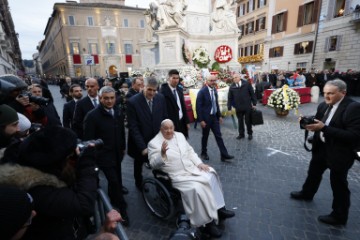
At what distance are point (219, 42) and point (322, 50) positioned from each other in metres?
15.3

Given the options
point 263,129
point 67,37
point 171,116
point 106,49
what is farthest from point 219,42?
point 67,37

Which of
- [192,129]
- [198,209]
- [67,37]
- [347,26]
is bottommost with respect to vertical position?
[192,129]

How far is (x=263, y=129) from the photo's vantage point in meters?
7.09

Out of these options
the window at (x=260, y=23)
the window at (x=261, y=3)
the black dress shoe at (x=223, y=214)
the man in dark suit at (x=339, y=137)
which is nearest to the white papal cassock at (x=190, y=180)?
the black dress shoe at (x=223, y=214)

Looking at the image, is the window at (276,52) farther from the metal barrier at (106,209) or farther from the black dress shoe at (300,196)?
the metal barrier at (106,209)

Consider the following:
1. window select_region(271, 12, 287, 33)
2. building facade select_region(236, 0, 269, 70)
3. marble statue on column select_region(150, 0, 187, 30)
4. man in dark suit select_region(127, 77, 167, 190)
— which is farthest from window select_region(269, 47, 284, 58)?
man in dark suit select_region(127, 77, 167, 190)

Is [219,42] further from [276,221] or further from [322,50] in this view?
[322,50]

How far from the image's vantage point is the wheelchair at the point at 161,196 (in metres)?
2.70

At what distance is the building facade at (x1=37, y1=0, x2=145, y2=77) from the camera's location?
3909cm

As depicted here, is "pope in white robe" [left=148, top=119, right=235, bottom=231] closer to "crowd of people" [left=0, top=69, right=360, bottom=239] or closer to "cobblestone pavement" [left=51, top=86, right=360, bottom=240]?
"crowd of people" [left=0, top=69, right=360, bottom=239]

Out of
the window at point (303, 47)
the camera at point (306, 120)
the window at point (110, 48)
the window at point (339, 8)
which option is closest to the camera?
the camera at point (306, 120)

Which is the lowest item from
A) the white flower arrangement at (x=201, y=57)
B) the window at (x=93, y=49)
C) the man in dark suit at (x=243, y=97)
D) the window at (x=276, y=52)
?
the man in dark suit at (x=243, y=97)

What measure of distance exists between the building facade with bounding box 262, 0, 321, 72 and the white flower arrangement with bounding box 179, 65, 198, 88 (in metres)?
14.9

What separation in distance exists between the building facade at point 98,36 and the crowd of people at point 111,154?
3827 centimetres
